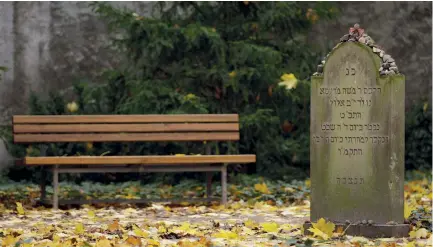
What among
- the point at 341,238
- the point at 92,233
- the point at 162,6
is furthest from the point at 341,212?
the point at 162,6

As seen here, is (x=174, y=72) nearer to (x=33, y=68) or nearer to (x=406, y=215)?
(x=33, y=68)

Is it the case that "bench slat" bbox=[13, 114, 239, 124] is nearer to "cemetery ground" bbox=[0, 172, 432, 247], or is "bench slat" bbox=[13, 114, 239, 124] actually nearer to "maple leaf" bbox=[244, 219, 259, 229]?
"cemetery ground" bbox=[0, 172, 432, 247]

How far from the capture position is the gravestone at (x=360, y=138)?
6574mm

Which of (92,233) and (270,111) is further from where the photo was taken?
(270,111)

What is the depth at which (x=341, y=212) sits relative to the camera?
6715 mm

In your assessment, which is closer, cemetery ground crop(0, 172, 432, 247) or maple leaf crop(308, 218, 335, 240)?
cemetery ground crop(0, 172, 432, 247)

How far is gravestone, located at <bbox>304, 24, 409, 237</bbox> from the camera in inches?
259

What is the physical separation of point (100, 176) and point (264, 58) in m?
2.70

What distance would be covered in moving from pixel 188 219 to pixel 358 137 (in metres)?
1.96

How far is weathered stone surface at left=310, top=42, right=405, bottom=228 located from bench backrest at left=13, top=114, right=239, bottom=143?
10.3ft

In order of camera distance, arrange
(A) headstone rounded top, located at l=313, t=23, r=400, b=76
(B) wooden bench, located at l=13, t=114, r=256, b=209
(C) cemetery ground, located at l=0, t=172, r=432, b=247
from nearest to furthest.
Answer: (C) cemetery ground, located at l=0, t=172, r=432, b=247 → (A) headstone rounded top, located at l=313, t=23, r=400, b=76 → (B) wooden bench, located at l=13, t=114, r=256, b=209

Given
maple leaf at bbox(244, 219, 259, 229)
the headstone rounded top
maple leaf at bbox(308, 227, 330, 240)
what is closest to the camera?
maple leaf at bbox(308, 227, 330, 240)

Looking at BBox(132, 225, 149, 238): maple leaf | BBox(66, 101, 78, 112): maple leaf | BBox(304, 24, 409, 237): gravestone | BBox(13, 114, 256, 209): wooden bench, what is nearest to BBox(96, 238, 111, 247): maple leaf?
BBox(132, 225, 149, 238): maple leaf

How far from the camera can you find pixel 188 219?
7941 millimetres
